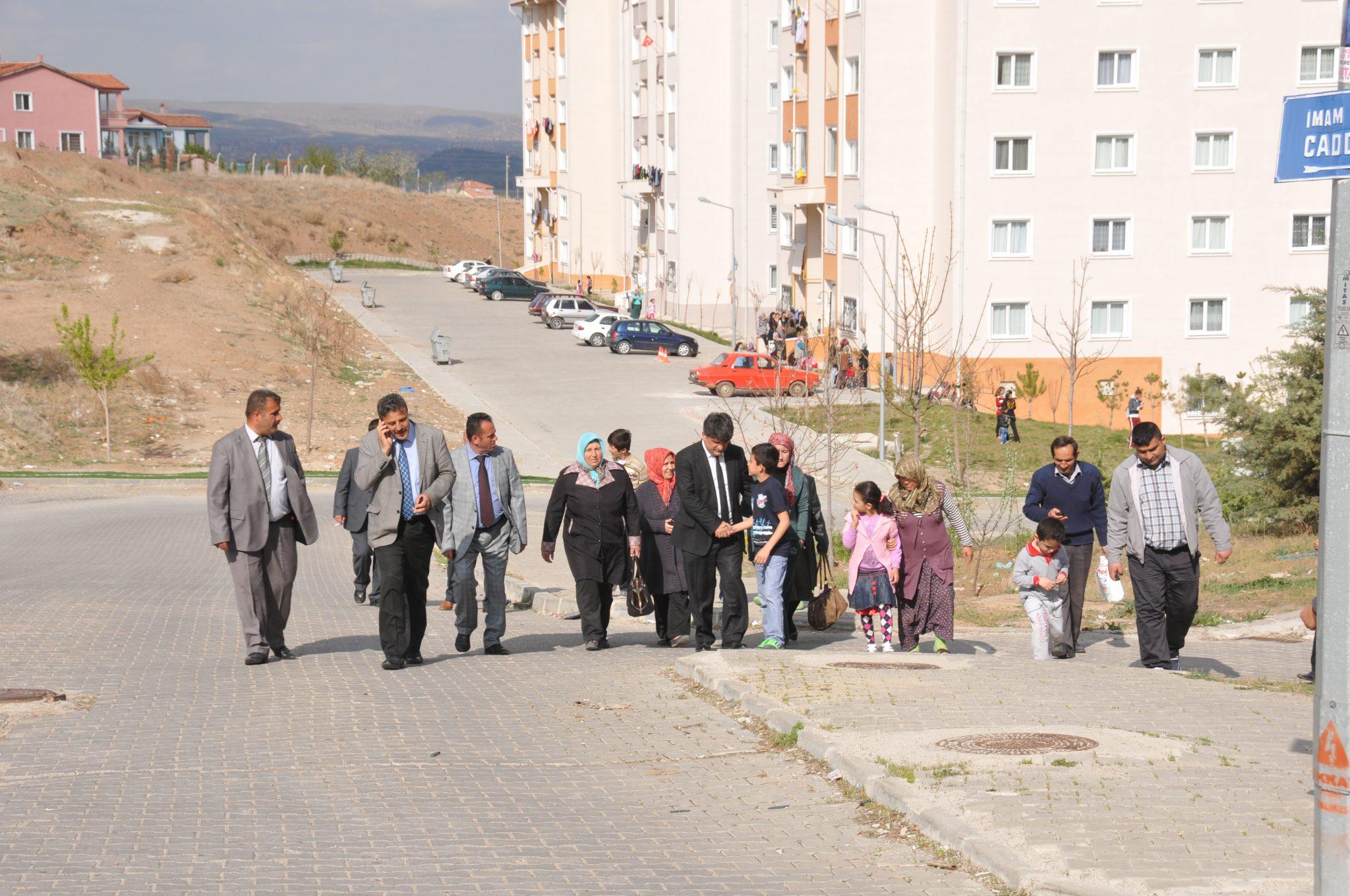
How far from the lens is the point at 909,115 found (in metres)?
51.2

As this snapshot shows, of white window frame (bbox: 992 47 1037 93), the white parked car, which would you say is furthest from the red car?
the white parked car

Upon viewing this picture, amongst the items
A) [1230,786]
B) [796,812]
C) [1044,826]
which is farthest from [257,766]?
[1230,786]

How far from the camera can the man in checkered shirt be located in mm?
10305

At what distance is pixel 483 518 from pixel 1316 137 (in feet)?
23.6

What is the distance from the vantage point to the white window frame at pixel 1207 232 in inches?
1950

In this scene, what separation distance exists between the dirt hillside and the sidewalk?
2584 cm

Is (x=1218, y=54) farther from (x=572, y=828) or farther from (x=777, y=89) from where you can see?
(x=572, y=828)

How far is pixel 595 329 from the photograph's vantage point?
2327 inches

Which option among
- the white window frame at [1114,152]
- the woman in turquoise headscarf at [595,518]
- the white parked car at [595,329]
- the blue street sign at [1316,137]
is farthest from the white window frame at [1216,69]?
the blue street sign at [1316,137]

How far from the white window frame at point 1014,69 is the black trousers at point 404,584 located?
42009mm

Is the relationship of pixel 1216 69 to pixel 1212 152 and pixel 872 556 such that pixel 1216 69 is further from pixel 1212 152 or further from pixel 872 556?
pixel 872 556

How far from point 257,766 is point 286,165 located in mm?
126765

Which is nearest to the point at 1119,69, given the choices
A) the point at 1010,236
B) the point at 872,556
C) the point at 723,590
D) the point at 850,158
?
the point at 1010,236

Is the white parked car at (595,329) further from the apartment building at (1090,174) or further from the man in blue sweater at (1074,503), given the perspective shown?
the man in blue sweater at (1074,503)
